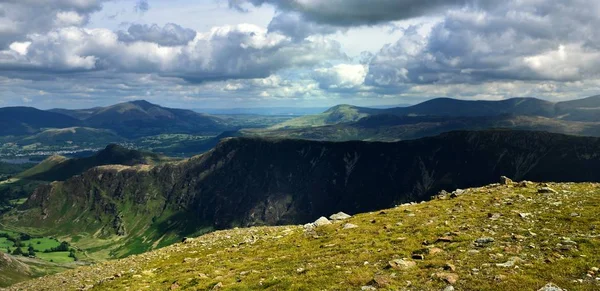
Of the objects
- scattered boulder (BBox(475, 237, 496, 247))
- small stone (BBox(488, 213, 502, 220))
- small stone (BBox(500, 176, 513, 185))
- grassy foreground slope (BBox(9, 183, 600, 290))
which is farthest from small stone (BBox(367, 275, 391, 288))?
small stone (BBox(500, 176, 513, 185))

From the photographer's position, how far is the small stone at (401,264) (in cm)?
2309

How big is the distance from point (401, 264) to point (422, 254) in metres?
2.42

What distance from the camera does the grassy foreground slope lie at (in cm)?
2033

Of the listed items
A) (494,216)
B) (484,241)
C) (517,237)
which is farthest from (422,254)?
(494,216)

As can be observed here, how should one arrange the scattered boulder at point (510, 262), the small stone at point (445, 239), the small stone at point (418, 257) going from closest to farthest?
the scattered boulder at point (510, 262), the small stone at point (418, 257), the small stone at point (445, 239)

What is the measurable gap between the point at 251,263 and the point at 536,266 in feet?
67.8

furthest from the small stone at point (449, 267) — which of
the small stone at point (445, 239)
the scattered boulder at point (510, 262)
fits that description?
the small stone at point (445, 239)

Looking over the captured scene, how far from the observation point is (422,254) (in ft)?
82.6

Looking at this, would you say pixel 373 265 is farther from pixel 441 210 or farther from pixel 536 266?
pixel 441 210

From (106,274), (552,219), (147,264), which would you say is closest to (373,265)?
(552,219)

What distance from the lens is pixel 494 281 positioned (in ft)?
62.2

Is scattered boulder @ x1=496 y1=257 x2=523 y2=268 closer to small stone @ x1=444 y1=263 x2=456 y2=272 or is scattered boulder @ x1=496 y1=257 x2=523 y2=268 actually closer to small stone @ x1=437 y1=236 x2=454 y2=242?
small stone @ x1=444 y1=263 x2=456 y2=272

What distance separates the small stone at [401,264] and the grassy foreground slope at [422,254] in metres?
0.06

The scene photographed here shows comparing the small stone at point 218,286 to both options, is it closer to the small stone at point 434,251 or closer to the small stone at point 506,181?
the small stone at point 434,251
